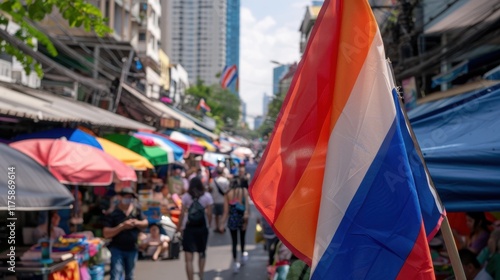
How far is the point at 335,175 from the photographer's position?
2971 mm

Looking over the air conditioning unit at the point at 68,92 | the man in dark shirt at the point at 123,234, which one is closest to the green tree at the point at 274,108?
the air conditioning unit at the point at 68,92

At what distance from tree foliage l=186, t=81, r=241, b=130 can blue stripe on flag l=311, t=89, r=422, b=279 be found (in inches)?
2585

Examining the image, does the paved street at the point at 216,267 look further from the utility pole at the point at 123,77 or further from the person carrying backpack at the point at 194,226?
the utility pole at the point at 123,77

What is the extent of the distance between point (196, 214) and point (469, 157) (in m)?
5.16

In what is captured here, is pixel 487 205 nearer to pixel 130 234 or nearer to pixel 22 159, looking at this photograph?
pixel 22 159

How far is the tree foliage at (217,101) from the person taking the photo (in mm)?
73688

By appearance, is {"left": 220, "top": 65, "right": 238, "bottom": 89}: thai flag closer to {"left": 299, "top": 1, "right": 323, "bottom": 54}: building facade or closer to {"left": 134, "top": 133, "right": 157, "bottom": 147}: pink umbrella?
{"left": 299, "top": 1, "right": 323, "bottom": 54}: building facade

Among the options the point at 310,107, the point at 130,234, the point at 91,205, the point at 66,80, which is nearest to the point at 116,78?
the point at 66,80

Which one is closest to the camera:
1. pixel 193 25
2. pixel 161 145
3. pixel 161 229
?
pixel 161 229

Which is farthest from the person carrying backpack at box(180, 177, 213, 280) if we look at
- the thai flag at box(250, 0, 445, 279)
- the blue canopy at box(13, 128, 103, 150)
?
the thai flag at box(250, 0, 445, 279)

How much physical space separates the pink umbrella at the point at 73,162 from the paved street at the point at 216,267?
2270 mm

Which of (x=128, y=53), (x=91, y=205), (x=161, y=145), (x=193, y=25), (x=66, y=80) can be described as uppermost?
(x=193, y=25)

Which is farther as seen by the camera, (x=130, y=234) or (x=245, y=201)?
(x=245, y=201)

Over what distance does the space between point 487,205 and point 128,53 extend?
20.2 metres
